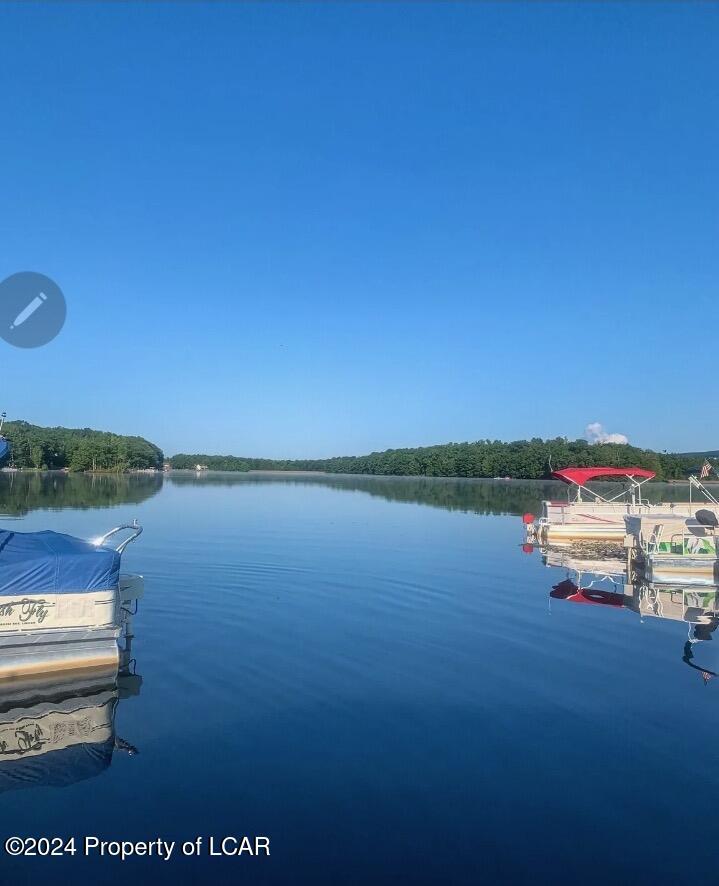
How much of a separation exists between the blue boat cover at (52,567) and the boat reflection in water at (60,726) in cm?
153

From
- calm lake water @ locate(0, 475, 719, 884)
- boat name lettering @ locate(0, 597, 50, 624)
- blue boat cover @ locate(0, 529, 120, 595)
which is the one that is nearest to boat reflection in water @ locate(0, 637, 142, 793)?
calm lake water @ locate(0, 475, 719, 884)

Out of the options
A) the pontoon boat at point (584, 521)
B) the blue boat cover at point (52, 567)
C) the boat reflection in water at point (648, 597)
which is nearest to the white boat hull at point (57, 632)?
the blue boat cover at point (52, 567)

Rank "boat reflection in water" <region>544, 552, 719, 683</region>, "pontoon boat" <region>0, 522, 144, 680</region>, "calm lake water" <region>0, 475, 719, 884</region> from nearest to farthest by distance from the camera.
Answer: "calm lake water" <region>0, 475, 719, 884</region>
"pontoon boat" <region>0, 522, 144, 680</region>
"boat reflection in water" <region>544, 552, 719, 683</region>

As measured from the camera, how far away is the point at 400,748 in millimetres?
9727

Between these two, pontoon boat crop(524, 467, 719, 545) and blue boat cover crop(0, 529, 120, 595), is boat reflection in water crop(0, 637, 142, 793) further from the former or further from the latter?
pontoon boat crop(524, 467, 719, 545)

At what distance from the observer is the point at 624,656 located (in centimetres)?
1507

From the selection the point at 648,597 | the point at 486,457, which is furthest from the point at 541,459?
the point at 648,597

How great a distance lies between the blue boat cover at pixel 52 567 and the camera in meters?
11.4

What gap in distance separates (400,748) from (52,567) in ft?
21.9

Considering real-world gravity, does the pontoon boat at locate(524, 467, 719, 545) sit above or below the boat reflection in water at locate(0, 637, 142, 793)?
above

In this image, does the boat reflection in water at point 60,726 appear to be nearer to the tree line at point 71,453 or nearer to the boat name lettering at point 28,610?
the boat name lettering at point 28,610

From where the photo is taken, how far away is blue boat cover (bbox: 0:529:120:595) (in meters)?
11.4

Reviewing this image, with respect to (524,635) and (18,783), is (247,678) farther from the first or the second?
(524,635)

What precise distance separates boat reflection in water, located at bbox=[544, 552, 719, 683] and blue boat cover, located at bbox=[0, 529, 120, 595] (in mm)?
12411
